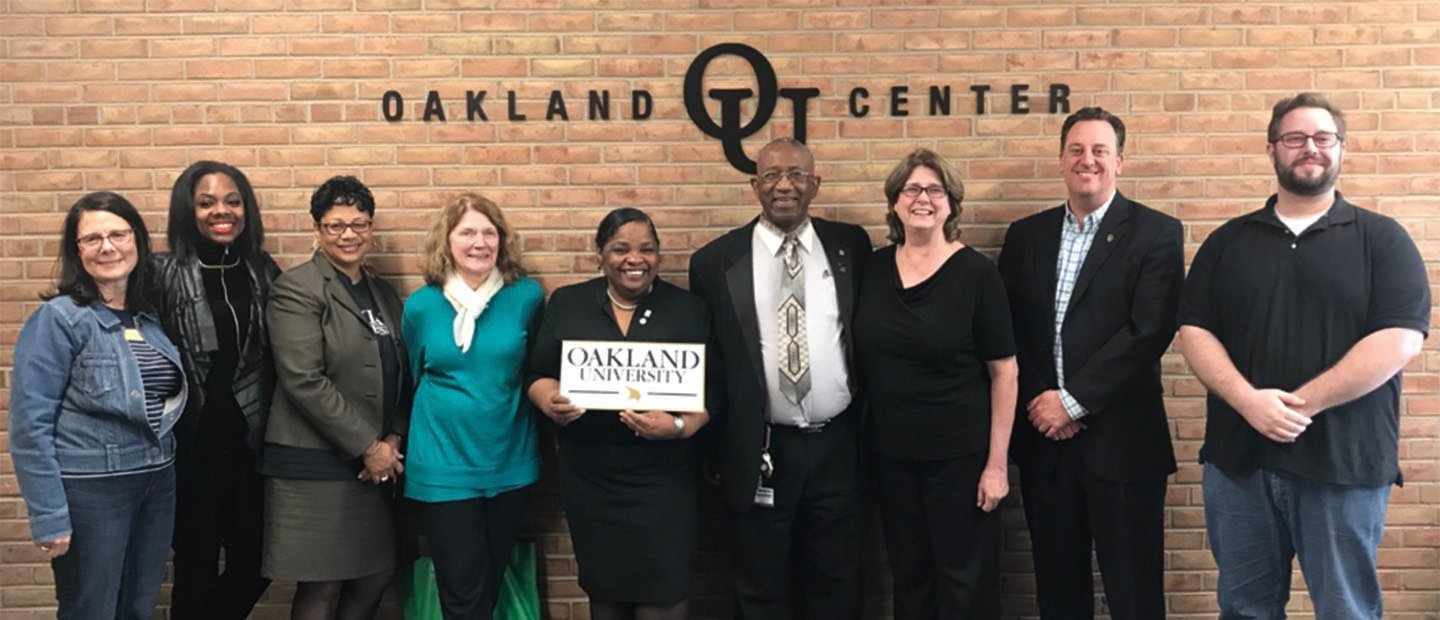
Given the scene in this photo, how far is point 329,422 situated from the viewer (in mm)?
3348

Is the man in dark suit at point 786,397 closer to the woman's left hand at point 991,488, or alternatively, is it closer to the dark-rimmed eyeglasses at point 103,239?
the woman's left hand at point 991,488

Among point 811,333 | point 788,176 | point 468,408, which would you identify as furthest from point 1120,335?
point 468,408

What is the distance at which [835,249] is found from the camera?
355cm

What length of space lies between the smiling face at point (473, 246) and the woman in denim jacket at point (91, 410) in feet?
3.23

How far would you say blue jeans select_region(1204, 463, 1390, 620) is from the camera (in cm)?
300

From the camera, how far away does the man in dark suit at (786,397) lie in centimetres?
343

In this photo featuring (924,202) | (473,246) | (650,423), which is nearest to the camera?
(650,423)

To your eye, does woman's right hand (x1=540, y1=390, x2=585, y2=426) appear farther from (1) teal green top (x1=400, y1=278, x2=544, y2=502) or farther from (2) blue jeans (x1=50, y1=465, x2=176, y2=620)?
(2) blue jeans (x1=50, y1=465, x2=176, y2=620)

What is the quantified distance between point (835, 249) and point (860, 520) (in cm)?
97

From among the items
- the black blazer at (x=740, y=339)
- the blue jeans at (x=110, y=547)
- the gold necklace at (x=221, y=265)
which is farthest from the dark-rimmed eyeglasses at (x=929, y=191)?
the blue jeans at (x=110, y=547)

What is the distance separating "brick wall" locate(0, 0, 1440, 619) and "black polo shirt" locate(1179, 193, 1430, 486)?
40.0 inches

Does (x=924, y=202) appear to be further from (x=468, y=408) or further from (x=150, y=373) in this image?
(x=150, y=373)

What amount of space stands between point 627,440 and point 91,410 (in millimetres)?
1659

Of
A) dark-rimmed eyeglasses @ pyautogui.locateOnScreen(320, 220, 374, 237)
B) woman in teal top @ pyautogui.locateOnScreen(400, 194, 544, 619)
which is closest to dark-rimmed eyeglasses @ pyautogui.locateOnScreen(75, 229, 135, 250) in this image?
dark-rimmed eyeglasses @ pyautogui.locateOnScreen(320, 220, 374, 237)
